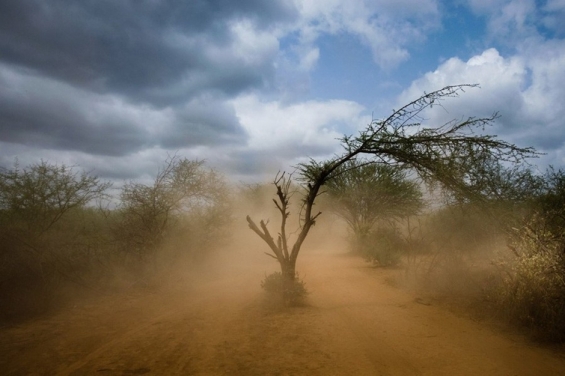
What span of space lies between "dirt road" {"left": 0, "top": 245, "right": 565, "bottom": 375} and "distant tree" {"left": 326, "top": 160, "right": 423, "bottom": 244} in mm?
12856

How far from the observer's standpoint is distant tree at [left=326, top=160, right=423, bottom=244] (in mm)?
21828

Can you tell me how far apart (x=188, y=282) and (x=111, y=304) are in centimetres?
376

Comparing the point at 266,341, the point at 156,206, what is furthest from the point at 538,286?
the point at 156,206

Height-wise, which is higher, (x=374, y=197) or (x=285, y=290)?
(x=374, y=197)

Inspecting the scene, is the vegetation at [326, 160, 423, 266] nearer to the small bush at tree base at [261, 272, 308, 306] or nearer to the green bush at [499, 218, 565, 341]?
the small bush at tree base at [261, 272, 308, 306]

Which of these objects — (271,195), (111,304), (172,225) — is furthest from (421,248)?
(271,195)

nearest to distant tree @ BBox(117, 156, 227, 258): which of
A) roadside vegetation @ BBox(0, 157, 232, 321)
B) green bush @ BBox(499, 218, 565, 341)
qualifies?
roadside vegetation @ BBox(0, 157, 232, 321)

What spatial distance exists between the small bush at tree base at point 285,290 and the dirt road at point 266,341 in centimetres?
31

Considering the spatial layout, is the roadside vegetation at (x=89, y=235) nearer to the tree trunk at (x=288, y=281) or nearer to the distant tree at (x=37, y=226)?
the distant tree at (x=37, y=226)

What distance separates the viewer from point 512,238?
23.8ft

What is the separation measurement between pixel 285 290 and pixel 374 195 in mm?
14964

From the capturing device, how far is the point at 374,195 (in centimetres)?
2220

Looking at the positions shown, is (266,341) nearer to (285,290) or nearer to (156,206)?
(285,290)

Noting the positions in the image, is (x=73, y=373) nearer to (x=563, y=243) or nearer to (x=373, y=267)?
(x=563, y=243)
